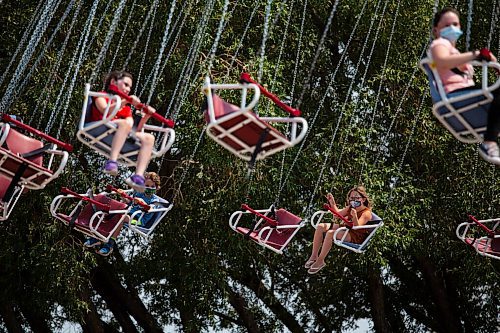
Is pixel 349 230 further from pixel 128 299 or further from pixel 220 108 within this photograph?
pixel 128 299

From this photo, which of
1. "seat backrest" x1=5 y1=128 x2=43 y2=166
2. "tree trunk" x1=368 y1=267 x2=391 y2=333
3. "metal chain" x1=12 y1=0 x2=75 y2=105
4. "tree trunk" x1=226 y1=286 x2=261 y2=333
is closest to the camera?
"seat backrest" x1=5 y1=128 x2=43 y2=166

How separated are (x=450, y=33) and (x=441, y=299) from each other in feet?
34.7

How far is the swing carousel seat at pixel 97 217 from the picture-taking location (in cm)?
1025

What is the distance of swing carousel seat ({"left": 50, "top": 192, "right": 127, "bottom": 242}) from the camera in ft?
33.6

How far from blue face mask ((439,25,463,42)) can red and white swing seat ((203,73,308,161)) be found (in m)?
1.13

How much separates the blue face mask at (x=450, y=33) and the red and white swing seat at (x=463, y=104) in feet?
0.78

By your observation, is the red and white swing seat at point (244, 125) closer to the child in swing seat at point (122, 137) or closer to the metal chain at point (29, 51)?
the child in swing seat at point (122, 137)

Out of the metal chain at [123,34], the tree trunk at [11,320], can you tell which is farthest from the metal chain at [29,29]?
the tree trunk at [11,320]

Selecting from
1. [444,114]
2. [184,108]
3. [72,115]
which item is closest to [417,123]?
[184,108]

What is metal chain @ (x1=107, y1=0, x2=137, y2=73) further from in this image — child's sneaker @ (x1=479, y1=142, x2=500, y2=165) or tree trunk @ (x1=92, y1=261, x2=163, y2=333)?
child's sneaker @ (x1=479, y1=142, x2=500, y2=165)

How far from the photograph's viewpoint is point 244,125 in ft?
24.6

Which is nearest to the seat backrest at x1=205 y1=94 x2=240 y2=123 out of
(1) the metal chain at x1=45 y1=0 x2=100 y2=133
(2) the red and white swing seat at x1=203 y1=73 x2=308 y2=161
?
(2) the red and white swing seat at x1=203 y1=73 x2=308 y2=161

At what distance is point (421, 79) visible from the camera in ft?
46.7

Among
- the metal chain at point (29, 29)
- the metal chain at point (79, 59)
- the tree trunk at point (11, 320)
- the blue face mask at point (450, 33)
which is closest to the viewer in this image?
the blue face mask at point (450, 33)
